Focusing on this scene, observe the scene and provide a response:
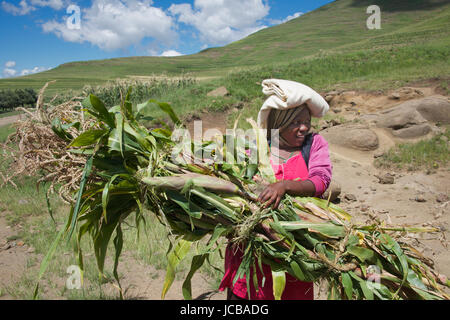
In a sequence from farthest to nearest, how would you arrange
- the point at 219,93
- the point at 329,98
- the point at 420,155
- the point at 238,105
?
the point at 219,93, the point at 238,105, the point at 329,98, the point at 420,155

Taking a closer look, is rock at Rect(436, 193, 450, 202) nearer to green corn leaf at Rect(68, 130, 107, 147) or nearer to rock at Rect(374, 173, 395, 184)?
rock at Rect(374, 173, 395, 184)

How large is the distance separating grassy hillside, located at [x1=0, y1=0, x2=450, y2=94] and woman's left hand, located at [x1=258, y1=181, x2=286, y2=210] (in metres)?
46.1

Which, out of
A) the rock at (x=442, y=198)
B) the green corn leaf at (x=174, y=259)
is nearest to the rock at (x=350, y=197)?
the rock at (x=442, y=198)

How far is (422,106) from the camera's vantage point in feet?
23.9

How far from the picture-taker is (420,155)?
19.3 feet

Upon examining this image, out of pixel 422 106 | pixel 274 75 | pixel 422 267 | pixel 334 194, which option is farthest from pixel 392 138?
pixel 274 75

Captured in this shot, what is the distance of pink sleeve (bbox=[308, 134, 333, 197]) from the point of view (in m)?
1.46

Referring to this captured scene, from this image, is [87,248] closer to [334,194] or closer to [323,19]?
[334,194]

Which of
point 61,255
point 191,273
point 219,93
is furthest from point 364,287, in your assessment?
point 219,93

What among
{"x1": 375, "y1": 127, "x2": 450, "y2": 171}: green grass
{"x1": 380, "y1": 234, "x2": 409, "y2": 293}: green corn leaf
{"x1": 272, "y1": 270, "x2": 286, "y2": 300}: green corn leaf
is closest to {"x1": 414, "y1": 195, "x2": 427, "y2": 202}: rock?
{"x1": 375, "y1": 127, "x2": 450, "y2": 171}: green grass

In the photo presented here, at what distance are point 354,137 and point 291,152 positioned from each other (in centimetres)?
585

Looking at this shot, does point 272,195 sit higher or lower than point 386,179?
higher

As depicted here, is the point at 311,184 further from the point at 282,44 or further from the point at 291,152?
the point at 282,44

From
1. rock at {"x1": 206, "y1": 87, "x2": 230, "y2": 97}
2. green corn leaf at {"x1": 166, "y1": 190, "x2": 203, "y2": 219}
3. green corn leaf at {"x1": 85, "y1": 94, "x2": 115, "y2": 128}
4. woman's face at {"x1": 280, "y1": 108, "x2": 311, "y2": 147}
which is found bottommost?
green corn leaf at {"x1": 166, "y1": 190, "x2": 203, "y2": 219}
